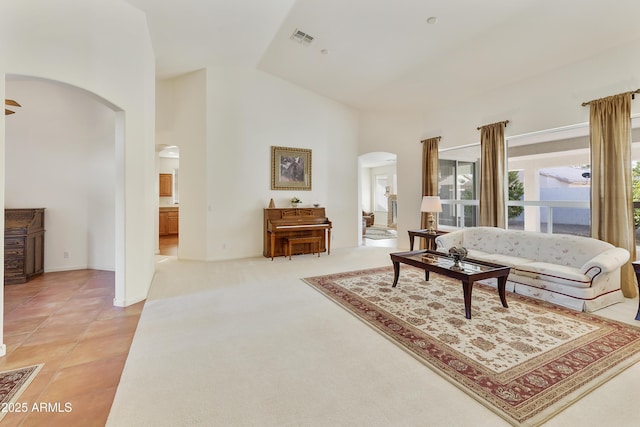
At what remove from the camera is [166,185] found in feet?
30.5

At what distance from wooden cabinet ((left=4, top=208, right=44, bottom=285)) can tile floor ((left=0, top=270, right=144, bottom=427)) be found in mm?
203

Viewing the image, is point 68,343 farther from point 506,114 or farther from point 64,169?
point 506,114

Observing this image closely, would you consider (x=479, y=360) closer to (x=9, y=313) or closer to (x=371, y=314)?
(x=371, y=314)

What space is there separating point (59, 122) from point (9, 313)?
3.25 m

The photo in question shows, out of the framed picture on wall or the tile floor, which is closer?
the tile floor

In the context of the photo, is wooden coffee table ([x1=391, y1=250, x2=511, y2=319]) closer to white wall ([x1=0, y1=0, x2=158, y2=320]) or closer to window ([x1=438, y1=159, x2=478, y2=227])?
window ([x1=438, y1=159, x2=478, y2=227])

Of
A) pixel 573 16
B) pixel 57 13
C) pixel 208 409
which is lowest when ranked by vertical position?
pixel 208 409

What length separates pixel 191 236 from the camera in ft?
18.8

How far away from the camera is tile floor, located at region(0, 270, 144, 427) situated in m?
1.70

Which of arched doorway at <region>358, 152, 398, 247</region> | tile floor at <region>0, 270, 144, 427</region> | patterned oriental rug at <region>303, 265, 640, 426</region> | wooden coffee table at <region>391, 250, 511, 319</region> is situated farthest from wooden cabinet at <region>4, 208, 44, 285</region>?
arched doorway at <region>358, 152, 398, 247</region>

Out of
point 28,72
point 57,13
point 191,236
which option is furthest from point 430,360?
point 191,236

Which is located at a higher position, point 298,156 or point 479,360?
point 298,156

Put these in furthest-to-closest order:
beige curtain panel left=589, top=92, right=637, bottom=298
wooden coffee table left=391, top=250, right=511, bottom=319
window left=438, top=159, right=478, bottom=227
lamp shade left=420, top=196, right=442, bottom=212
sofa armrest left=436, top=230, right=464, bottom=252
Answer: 1. window left=438, top=159, right=478, bottom=227
2. lamp shade left=420, top=196, right=442, bottom=212
3. sofa armrest left=436, top=230, right=464, bottom=252
4. beige curtain panel left=589, top=92, right=637, bottom=298
5. wooden coffee table left=391, top=250, right=511, bottom=319

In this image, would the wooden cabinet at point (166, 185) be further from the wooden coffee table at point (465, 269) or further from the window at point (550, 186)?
the window at point (550, 186)
